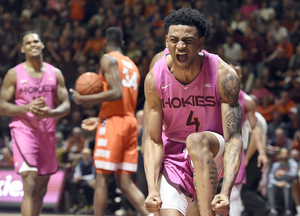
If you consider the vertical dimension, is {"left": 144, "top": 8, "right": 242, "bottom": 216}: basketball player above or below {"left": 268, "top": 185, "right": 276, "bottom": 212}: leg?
above

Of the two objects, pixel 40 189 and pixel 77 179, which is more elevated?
pixel 40 189

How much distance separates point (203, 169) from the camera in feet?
9.04

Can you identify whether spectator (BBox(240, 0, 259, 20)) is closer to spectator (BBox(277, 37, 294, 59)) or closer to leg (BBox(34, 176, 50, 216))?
spectator (BBox(277, 37, 294, 59))

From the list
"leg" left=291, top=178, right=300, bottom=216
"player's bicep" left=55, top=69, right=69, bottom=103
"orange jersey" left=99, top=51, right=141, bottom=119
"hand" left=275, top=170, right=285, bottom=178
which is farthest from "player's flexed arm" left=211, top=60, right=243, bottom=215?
"leg" left=291, top=178, right=300, bottom=216

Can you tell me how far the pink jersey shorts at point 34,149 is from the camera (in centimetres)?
443

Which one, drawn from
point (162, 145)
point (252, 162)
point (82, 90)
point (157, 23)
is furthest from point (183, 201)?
point (157, 23)

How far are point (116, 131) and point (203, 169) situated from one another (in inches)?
79.6

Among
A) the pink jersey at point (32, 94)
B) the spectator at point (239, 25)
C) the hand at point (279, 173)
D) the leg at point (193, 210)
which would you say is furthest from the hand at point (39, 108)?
the spectator at point (239, 25)

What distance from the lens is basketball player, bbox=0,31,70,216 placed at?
4414 millimetres

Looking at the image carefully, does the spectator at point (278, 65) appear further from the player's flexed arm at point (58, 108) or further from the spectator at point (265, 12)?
the player's flexed arm at point (58, 108)

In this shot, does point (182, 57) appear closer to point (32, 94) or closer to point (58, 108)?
point (58, 108)

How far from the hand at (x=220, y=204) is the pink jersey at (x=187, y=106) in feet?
1.46

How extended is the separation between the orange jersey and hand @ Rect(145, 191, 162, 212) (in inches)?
80.6

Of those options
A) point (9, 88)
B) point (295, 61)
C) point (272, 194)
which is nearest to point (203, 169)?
point (9, 88)
